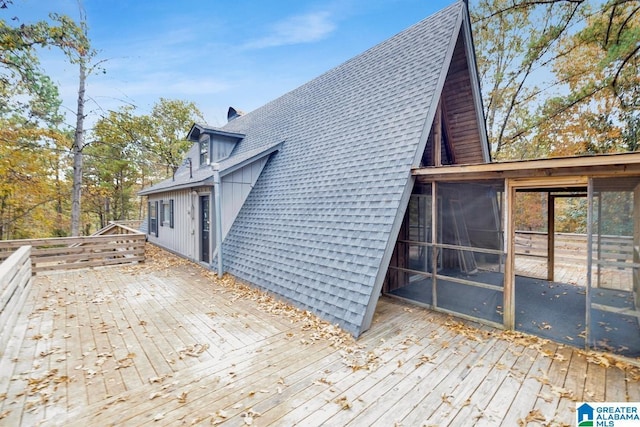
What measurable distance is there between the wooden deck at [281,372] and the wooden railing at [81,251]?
3377mm

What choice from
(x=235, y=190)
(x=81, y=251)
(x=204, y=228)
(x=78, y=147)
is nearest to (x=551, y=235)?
(x=235, y=190)

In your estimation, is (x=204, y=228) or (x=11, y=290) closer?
(x=11, y=290)

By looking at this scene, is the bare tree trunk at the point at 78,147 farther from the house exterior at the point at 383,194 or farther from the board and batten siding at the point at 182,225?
the house exterior at the point at 383,194

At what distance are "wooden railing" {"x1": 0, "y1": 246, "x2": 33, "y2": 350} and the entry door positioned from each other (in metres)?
3.72

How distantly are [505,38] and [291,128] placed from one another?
1302 centimetres

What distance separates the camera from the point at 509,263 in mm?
4129

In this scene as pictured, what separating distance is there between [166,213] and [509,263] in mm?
11584

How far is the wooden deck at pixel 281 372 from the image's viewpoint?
2.43 metres

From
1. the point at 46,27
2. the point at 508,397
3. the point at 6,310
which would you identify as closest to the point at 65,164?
the point at 46,27

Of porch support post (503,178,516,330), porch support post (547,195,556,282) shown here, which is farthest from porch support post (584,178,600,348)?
porch support post (547,195,556,282)

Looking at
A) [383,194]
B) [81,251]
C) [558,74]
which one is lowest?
[81,251]

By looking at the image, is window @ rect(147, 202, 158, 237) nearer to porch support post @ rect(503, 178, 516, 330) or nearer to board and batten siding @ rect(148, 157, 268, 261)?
board and batten siding @ rect(148, 157, 268, 261)

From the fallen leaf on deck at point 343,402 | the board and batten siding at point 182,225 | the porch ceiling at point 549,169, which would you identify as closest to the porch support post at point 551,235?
the porch ceiling at point 549,169

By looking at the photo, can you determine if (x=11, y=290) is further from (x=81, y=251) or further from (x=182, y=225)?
(x=182, y=225)
